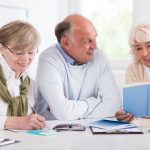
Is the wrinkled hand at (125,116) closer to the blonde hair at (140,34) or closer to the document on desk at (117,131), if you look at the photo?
the document on desk at (117,131)

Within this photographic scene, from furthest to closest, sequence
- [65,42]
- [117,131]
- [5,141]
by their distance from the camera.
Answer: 1. [65,42]
2. [117,131]
3. [5,141]

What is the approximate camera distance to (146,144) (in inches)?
58.0

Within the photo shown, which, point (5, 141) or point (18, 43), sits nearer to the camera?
point (5, 141)

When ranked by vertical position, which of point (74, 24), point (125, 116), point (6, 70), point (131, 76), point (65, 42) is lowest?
point (125, 116)

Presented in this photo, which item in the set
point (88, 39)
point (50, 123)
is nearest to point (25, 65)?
point (50, 123)

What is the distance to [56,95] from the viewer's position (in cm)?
210

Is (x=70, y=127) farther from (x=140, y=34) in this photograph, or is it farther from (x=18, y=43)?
(x=140, y=34)

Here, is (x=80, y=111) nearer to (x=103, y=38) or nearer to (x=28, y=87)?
(x=28, y=87)

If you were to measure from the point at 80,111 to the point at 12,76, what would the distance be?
0.43 meters

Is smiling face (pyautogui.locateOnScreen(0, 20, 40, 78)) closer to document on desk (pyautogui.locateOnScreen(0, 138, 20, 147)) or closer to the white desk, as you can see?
the white desk

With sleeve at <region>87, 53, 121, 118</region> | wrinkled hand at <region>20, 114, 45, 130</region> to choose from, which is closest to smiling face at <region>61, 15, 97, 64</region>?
sleeve at <region>87, 53, 121, 118</region>

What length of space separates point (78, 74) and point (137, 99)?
54 centimetres

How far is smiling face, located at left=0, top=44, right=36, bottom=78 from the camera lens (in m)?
1.89

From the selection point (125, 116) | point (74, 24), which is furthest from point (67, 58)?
point (125, 116)
